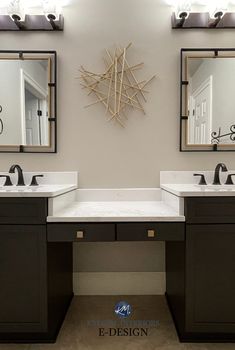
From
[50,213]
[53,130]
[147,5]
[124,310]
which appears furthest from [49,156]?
[147,5]

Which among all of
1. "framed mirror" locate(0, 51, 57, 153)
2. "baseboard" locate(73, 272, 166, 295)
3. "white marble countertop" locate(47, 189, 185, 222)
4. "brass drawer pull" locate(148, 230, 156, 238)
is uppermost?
"framed mirror" locate(0, 51, 57, 153)

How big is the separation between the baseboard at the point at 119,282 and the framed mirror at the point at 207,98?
1120 millimetres

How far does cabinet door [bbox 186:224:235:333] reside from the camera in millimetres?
1428

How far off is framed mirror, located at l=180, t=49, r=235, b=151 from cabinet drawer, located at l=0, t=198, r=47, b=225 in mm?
1211

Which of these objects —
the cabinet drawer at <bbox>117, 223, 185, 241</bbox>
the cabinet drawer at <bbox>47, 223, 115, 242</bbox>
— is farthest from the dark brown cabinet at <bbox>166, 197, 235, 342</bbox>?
the cabinet drawer at <bbox>47, 223, 115, 242</bbox>

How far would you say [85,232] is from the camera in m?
1.44

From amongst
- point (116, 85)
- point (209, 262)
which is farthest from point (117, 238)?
point (116, 85)

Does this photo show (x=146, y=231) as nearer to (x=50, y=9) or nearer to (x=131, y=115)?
(x=131, y=115)

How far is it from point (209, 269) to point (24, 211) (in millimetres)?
1143

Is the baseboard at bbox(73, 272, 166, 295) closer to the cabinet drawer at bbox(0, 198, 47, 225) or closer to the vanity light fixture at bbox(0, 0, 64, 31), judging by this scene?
the cabinet drawer at bbox(0, 198, 47, 225)

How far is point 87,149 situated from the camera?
2.01m

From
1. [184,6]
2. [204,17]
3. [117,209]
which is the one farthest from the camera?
[204,17]

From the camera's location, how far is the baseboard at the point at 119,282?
6.64 feet

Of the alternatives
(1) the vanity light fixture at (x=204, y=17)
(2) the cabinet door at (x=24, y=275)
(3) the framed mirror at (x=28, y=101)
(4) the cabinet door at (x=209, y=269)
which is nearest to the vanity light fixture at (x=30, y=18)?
(3) the framed mirror at (x=28, y=101)
